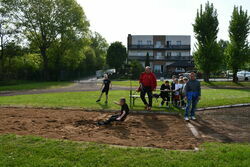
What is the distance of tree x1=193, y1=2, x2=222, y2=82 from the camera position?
35.0m

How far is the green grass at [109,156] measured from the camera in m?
4.37

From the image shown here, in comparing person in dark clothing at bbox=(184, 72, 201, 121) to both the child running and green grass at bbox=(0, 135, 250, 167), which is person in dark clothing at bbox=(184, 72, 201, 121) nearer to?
the child running

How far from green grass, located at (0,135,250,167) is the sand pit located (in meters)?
0.60

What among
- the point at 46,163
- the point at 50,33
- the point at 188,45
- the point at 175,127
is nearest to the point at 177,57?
the point at 188,45

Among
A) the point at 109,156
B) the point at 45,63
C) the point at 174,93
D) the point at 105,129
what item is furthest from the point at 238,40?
the point at 109,156

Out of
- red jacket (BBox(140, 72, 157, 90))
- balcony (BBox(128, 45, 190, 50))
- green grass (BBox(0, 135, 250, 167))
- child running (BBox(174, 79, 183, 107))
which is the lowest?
green grass (BBox(0, 135, 250, 167))

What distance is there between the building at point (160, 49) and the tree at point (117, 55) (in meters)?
9.07

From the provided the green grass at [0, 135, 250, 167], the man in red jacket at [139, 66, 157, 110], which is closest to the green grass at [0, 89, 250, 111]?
the man in red jacket at [139, 66, 157, 110]

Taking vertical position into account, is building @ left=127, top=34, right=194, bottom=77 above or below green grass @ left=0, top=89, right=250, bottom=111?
above

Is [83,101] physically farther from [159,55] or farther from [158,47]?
[158,47]

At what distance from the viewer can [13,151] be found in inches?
197

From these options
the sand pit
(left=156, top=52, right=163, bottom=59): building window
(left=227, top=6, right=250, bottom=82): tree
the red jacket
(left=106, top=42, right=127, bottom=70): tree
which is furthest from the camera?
(left=156, top=52, right=163, bottom=59): building window

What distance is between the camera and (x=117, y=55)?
5519cm

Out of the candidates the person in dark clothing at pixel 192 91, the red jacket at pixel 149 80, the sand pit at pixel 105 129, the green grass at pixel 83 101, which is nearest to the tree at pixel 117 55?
the green grass at pixel 83 101
